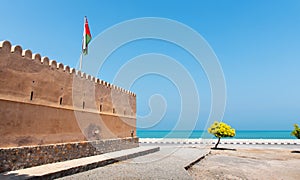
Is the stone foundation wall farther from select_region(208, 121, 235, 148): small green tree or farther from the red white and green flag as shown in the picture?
select_region(208, 121, 235, 148): small green tree

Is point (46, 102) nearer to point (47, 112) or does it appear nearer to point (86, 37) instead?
point (47, 112)

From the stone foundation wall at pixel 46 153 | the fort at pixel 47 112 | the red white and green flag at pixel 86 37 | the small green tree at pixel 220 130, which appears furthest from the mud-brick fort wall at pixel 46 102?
the small green tree at pixel 220 130

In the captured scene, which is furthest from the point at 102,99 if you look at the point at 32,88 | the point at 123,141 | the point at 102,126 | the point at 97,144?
the point at 32,88

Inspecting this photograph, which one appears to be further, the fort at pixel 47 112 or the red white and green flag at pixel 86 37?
the red white and green flag at pixel 86 37

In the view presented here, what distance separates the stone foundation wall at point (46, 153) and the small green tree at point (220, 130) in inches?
444

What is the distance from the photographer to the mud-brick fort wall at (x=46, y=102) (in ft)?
20.5

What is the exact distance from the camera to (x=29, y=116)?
677 cm

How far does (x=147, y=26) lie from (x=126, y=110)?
5614 millimetres

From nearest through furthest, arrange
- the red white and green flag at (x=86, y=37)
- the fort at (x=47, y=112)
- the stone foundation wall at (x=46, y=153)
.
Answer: the stone foundation wall at (x=46, y=153), the fort at (x=47, y=112), the red white and green flag at (x=86, y=37)

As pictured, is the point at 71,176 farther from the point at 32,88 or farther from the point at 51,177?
the point at 32,88

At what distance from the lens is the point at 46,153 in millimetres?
7223

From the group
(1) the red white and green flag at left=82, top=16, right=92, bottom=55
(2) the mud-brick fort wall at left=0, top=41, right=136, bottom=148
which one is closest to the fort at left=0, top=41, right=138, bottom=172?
(2) the mud-brick fort wall at left=0, top=41, right=136, bottom=148

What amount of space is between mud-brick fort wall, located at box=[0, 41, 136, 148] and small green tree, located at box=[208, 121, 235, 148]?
1107cm

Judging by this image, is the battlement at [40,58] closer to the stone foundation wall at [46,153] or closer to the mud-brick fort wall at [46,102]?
the mud-brick fort wall at [46,102]
